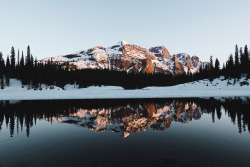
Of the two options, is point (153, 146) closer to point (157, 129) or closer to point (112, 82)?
point (157, 129)

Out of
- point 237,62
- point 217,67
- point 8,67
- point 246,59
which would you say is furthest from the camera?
point 217,67

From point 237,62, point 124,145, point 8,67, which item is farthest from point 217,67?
point 124,145

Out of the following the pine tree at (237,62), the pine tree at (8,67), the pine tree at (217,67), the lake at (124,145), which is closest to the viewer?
the lake at (124,145)

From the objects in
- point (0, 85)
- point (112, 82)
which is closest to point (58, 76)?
point (0, 85)

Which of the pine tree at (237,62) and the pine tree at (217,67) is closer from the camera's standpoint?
the pine tree at (237,62)

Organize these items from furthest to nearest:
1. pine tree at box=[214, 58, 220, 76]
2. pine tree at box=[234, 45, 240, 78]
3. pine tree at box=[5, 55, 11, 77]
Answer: pine tree at box=[214, 58, 220, 76] → pine tree at box=[234, 45, 240, 78] → pine tree at box=[5, 55, 11, 77]

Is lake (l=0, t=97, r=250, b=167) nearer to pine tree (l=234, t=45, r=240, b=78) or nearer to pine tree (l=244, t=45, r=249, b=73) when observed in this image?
pine tree (l=234, t=45, r=240, b=78)

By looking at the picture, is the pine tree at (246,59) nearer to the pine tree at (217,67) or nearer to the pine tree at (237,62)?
the pine tree at (237,62)

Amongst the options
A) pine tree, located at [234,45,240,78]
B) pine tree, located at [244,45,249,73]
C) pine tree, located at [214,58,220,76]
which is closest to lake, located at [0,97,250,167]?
pine tree, located at [234,45,240,78]

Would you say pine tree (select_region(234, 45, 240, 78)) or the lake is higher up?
pine tree (select_region(234, 45, 240, 78))

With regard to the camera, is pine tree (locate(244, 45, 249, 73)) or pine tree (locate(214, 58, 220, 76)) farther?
pine tree (locate(214, 58, 220, 76))

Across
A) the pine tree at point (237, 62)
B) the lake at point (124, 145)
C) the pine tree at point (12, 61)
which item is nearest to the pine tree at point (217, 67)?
the pine tree at point (237, 62)

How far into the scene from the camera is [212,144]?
37.3 feet

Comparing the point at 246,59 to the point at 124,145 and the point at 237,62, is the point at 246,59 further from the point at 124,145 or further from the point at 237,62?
the point at 124,145
